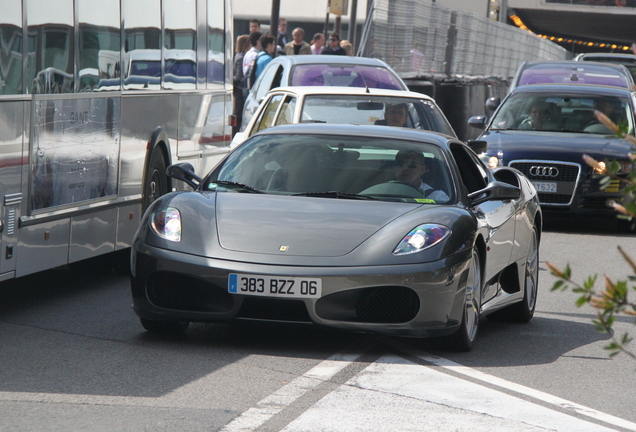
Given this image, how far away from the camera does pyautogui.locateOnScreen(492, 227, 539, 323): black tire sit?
8.54 meters

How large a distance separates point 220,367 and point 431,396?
3.82 ft

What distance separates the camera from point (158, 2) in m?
10.4

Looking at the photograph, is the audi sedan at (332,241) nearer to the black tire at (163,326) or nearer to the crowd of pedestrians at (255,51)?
the black tire at (163,326)

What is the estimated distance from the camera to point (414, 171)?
7.72 m

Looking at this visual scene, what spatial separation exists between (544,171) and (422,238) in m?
8.71

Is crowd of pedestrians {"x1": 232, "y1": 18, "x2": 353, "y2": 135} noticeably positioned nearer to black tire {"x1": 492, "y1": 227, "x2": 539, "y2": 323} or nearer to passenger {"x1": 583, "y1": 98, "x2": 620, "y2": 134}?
passenger {"x1": 583, "y1": 98, "x2": 620, "y2": 134}

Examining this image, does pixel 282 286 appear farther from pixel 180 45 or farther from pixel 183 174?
pixel 180 45

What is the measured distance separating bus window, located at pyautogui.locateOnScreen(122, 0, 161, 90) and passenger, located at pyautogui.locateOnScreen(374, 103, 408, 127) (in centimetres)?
224

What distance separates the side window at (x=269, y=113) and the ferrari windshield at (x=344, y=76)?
370 cm

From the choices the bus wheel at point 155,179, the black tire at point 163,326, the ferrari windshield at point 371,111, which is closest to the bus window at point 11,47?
the black tire at point 163,326

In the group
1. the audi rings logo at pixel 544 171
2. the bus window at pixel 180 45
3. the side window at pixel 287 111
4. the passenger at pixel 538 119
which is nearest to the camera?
the bus window at pixel 180 45

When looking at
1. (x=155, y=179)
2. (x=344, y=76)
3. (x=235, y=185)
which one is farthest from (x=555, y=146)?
(x=235, y=185)

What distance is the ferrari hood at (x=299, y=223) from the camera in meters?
6.75

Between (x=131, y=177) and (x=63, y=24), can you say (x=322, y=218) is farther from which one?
(x=131, y=177)
